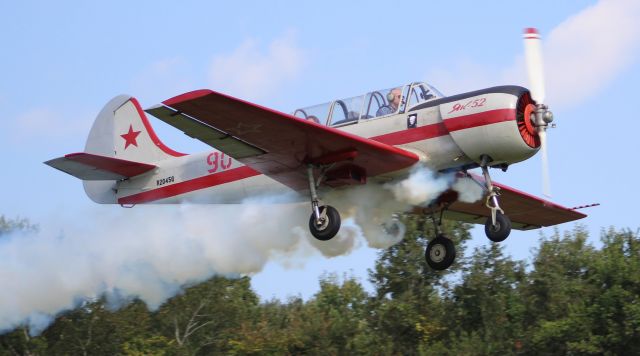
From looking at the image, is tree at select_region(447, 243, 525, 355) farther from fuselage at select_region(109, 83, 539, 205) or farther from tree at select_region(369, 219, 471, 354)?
fuselage at select_region(109, 83, 539, 205)

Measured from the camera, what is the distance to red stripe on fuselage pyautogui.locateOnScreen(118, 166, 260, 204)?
1750 cm

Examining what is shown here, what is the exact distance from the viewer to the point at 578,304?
33594mm

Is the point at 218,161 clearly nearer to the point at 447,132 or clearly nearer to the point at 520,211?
the point at 447,132

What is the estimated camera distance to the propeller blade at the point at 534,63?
15.5m

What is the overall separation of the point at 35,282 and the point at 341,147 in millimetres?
Answer: 7748

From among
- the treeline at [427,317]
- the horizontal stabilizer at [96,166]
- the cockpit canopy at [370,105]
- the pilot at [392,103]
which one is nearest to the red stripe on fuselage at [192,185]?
the horizontal stabilizer at [96,166]

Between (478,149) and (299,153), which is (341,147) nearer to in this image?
(299,153)

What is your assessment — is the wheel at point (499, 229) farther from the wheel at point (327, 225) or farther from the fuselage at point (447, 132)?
the wheel at point (327, 225)

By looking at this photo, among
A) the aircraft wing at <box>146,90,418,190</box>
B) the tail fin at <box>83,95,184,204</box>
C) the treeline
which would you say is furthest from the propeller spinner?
the treeline

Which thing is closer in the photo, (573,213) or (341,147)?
(341,147)

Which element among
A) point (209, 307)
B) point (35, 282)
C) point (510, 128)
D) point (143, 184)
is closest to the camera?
point (510, 128)

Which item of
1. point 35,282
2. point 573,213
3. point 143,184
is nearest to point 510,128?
point 573,213

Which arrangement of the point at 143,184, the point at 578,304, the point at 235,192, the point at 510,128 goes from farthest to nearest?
the point at 578,304 < the point at 143,184 < the point at 235,192 < the point at 510,128

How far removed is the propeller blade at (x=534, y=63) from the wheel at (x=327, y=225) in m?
3.41
